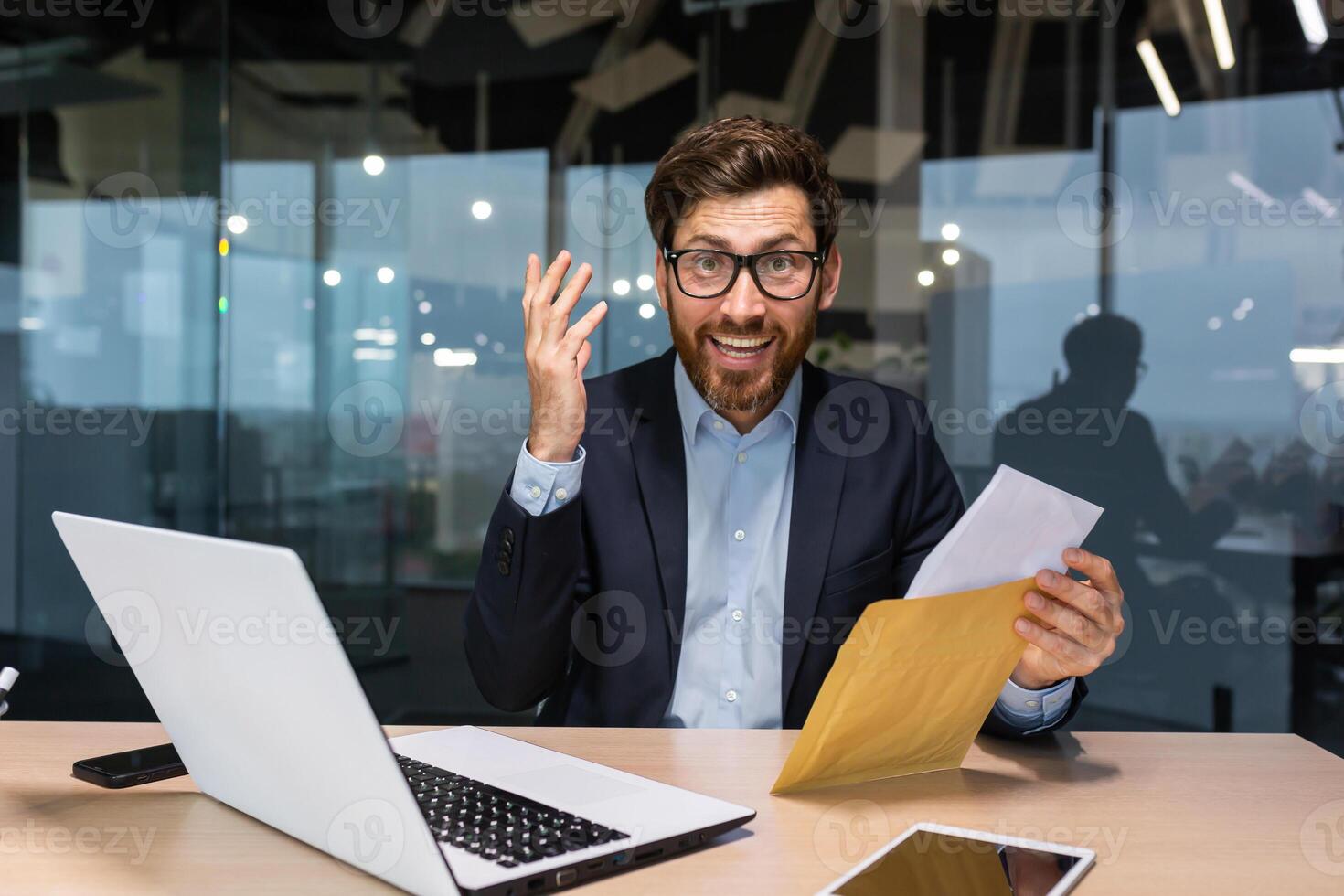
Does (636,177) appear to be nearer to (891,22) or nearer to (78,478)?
(891,22)

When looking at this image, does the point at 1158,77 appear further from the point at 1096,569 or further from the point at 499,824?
the point at 499,824

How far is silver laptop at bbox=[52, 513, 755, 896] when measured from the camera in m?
0.76

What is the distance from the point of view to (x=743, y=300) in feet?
5.55

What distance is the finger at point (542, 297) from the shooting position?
4.79 ft

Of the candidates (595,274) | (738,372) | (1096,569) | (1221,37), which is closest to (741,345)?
(738,372)

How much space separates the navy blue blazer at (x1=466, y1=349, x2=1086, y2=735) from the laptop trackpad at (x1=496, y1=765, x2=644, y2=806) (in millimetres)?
426

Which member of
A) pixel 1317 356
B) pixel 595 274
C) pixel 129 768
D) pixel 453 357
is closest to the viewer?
pixel 129 768

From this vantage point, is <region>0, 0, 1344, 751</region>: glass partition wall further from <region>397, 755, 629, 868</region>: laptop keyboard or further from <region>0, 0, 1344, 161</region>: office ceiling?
<region>397, 755, 629, 868</region>: laptop keyboard

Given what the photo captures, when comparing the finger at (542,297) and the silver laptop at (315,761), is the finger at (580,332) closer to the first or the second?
the finger at (542,297)

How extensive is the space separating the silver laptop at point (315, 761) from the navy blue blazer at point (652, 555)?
42 cm

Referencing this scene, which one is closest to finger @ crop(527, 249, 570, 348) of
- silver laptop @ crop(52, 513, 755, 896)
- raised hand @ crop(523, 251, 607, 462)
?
raised hand @ crop(523, 251, 607, 462)

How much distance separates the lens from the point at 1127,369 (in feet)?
11.4

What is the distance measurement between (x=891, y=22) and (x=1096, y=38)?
0.67 m

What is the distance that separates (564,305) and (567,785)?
0.68m
